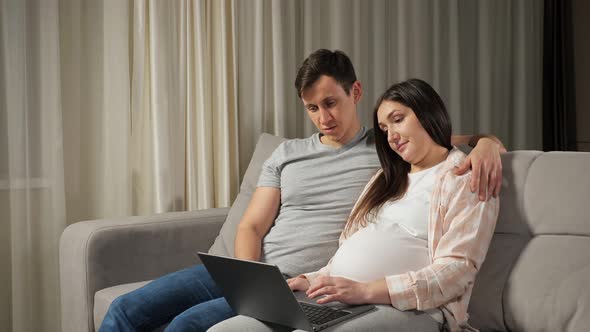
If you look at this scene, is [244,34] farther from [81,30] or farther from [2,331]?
[2,331]

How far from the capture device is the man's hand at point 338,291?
54.3 inches

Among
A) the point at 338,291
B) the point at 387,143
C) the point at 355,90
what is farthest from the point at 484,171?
the point at 355,90

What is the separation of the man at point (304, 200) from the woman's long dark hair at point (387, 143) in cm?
18

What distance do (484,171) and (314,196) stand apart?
2.04 feet

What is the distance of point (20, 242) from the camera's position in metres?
2.35

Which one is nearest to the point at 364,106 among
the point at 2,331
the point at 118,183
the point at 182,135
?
the point at 182,135

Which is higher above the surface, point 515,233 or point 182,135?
point 182,135

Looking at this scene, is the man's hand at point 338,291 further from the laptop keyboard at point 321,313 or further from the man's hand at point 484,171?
the man's hand at point 484,171

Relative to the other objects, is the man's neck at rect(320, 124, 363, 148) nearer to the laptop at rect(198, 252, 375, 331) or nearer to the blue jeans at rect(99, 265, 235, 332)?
the blue jeans at rect(99, 265, 235, 332)

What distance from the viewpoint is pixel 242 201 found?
2371mm

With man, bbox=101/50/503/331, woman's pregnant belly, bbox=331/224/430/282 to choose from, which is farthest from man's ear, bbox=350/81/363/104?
woman's pregnant belly, bbox=331/224/430/282

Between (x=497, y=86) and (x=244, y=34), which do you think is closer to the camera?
(x=244, y=34)

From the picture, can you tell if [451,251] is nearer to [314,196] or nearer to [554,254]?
[554,254]

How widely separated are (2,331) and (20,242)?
1.06ft
